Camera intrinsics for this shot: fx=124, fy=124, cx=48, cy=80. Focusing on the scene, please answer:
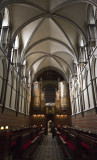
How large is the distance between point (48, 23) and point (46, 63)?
12262 millimetres

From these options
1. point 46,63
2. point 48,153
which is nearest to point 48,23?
point 46,63

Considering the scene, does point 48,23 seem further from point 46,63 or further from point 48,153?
point 48,153

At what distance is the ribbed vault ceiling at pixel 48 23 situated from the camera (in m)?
14.9

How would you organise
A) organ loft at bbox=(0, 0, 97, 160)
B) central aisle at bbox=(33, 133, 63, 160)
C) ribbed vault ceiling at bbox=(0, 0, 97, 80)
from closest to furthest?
central aisle at bbox=(33, 133, 63, 160) → organ loft at bbox=(0, 0, 97, 160) → ribbed vault ceiling at bbox=(0, 0, 97, 80)

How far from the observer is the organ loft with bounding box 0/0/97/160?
33.4 ft

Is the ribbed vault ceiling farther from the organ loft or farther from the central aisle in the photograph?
the central aisle

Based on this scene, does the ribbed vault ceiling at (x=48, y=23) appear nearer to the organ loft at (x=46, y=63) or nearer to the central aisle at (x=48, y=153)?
the organ loft at (x=46, y=63)

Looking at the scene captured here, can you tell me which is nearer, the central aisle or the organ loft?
the central aisle

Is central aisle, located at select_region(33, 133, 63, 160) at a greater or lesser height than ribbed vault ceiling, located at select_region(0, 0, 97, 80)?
lesser

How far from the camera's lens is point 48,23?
1797 centimetres

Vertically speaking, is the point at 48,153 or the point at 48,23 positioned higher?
the point at 48,23

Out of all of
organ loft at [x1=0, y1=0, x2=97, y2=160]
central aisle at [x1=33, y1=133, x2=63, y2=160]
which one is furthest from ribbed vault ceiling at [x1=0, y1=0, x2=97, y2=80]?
central aisle at [x1=33, y1=133, x2=63, y2=160]

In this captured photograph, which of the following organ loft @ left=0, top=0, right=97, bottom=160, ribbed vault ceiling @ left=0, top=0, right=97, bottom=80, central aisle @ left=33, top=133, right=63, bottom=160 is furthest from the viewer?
ribbed vault ceiling @ left=0, top=0, right=97, bottom=80

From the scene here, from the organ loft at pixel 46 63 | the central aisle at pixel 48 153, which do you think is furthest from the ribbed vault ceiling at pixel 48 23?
the central aisle at pixel 48 153
